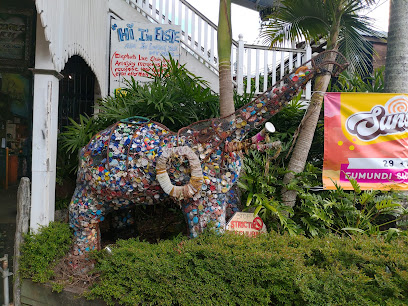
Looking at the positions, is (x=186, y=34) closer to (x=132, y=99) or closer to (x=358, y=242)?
(x=132, y=99)

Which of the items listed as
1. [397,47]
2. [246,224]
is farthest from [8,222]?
[397,47]

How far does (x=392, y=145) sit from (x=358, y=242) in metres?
1.86

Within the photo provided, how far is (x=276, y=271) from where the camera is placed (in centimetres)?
260

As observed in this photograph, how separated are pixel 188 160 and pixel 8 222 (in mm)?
4113

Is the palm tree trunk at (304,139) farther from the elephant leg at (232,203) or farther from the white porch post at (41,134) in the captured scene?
the white porch post at (41,134)

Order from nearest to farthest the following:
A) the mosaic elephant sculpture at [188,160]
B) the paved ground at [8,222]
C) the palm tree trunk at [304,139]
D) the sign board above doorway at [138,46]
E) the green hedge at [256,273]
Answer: the green hedge at [256,273] → the mosaic elephant sculpture at [188,160] → the palm tree trunk at [304,139] → the paved ground at [8,222] → the sign board above doorway at [138,46]

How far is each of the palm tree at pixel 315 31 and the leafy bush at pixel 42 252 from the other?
261cm

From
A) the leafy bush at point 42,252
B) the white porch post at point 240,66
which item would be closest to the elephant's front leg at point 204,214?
the leafy bush at point 42,252

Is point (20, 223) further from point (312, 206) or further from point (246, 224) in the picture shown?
point (312, 206)

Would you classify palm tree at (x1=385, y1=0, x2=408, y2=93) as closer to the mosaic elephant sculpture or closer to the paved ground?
the mosaic elephant sculpture

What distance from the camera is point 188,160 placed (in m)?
3.03

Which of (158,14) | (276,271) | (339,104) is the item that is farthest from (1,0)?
(276,271)

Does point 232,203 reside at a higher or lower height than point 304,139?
lower

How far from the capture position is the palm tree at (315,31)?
3932mm
